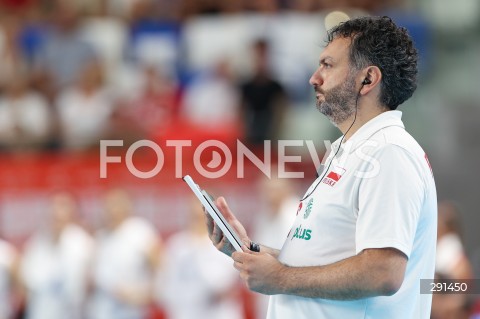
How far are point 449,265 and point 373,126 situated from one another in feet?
15.7

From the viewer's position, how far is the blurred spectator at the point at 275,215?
9.95m

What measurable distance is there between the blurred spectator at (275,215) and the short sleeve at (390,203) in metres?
6.09

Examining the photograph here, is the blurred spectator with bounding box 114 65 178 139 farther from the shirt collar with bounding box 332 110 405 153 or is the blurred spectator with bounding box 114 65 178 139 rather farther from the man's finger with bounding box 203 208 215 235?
the shirt collar with bounding box 332 110 405 153

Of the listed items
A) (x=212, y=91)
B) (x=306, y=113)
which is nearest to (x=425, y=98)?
(x=306, y=113)

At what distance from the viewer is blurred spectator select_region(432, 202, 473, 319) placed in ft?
22.9

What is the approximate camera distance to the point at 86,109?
11578 mm

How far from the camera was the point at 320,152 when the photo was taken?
34.3 ft

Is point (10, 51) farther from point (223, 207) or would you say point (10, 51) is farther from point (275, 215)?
point (223, 207)

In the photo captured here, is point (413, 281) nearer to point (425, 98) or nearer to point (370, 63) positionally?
point (370, 63)

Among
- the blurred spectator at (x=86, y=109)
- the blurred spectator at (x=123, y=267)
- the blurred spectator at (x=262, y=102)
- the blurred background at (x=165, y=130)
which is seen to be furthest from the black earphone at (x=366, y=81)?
the blurred spectator at (x=86, y=109)

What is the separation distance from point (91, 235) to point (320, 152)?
2.45 m

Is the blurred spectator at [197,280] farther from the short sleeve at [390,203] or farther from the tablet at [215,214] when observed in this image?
the short sleeve at [390,203]

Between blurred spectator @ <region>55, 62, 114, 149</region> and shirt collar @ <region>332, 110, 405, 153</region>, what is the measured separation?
7.29 meters

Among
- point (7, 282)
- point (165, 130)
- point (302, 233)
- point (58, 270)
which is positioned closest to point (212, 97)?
point (165, 130)
